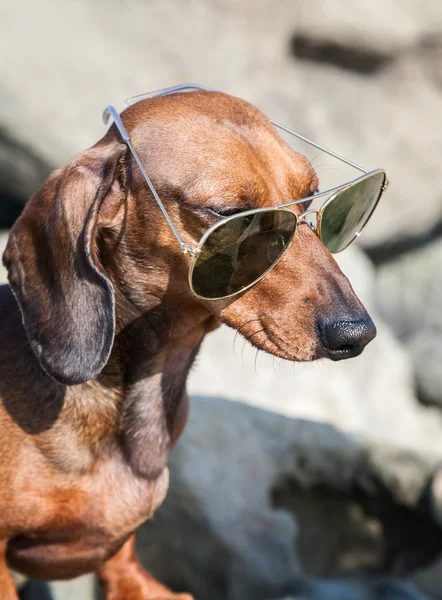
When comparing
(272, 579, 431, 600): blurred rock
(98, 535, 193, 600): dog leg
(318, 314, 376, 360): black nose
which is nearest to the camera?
(318, 314, 376, 360): black nose

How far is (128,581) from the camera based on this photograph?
10.7ft

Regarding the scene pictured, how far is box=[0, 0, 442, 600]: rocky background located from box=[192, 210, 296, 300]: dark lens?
5.99ft

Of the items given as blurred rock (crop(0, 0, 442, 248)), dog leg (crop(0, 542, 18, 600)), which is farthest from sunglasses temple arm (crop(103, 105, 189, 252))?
blurred rock (crop(0, 0, 442, 248))

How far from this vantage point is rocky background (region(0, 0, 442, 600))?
4.07m

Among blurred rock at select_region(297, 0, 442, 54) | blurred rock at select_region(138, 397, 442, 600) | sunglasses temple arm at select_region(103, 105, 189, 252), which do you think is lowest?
blurred rock at select_region(138, 397, 442, 600)

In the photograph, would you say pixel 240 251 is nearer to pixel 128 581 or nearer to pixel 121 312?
pixel 121 312

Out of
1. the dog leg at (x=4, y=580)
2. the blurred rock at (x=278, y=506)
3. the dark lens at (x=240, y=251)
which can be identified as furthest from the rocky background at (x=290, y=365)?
the dark lens at (x=240, y=251)

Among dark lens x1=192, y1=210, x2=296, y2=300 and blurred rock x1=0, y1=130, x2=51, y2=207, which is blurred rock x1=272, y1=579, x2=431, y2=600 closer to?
dark lens x1=192, y1=210, x2=296, y2=300

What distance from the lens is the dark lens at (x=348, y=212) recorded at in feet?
9.07

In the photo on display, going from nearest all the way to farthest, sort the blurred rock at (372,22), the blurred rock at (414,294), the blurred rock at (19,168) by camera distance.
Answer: the blurred rock at (19,168)
the blurred rock at (372,22)
the blurred rock at (414,294)

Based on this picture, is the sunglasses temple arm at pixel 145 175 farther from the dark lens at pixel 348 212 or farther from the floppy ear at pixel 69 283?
the dark lens at pixel 348 212

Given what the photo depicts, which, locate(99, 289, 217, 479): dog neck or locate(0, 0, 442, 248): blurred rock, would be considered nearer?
locate(99, 289, 217, 479): dog neck

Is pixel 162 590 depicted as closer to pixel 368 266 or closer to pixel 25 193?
pixel 25 193

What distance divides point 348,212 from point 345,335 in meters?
0.66
